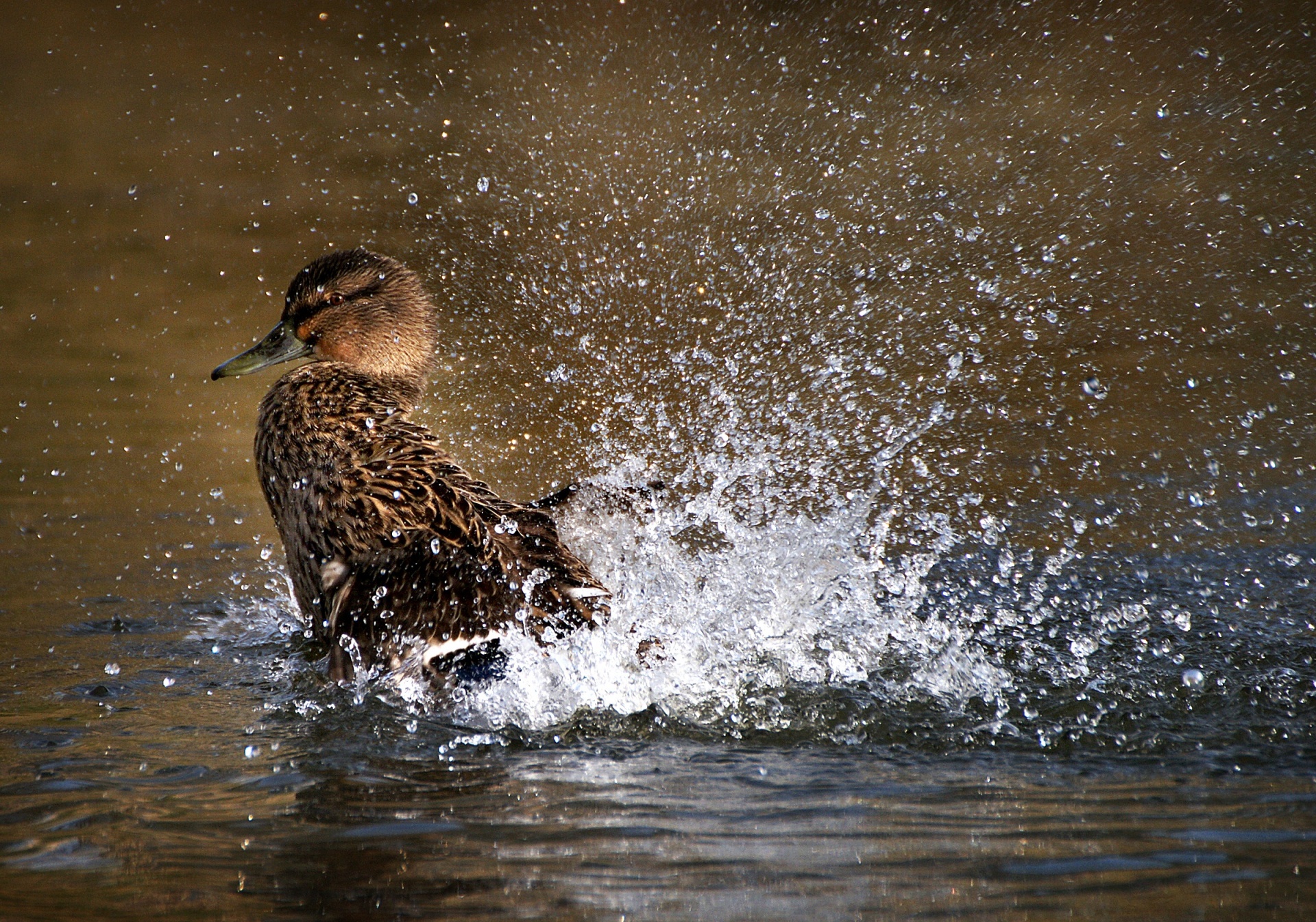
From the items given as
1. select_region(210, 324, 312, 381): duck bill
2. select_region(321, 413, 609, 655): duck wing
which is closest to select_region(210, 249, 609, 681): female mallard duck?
select_region(321, 413, 609, 655): duck wing

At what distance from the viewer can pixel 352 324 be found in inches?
160

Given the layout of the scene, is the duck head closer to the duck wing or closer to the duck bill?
the duck bill

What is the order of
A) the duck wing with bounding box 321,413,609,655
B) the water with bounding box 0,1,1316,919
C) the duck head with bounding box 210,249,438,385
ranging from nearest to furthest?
the water with bounding box 0,1,1316,919 → the duck wing with bounding box 321,413,609,655 → the duck head with bounding box 210,249,438,385

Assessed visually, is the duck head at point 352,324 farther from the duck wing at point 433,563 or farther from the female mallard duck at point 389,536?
the duck wing at point 433,563

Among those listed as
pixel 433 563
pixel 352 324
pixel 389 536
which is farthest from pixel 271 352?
pixel 433 563

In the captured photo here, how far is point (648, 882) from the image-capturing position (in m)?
1.99

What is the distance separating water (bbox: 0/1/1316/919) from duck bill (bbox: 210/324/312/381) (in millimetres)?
798

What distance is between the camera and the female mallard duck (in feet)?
10.2

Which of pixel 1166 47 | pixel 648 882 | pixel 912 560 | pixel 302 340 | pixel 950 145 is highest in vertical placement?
pixel 1166 47

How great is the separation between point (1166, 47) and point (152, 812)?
9.83m

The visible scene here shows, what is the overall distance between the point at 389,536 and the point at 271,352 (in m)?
1.18

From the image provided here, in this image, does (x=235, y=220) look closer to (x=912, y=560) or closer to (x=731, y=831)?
(x=912, y=560)

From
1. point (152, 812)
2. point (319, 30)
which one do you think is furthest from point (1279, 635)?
point (319, 30)

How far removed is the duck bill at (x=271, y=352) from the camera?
4098 mm
